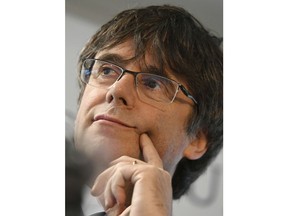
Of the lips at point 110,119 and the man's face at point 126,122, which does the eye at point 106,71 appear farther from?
the lips at point 110,119

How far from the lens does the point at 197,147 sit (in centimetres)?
193

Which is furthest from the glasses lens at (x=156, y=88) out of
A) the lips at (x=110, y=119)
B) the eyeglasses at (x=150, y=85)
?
the lips at (x=110, y=119)

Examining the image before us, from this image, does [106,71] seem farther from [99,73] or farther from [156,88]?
[156,88]

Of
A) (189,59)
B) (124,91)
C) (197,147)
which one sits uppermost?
(189,59)

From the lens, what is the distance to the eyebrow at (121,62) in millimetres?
1950

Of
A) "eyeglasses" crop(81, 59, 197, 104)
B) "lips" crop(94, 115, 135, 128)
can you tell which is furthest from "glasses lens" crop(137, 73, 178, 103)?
"lips" crop(94, 115, 135, 128)

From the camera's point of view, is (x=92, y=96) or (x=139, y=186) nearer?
(x=139, y=186)

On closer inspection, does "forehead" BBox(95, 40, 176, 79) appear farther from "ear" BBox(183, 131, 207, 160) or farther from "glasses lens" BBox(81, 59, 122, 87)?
"ear" BBox(183, 131, 207, 160)

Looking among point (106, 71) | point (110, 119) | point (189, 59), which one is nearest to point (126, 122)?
→ point (110, 119)

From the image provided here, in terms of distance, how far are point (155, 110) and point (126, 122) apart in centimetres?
11

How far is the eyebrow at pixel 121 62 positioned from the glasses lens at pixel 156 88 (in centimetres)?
1
